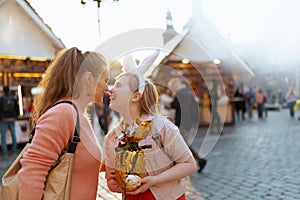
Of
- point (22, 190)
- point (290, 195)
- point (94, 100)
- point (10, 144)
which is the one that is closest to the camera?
point (22, 190)

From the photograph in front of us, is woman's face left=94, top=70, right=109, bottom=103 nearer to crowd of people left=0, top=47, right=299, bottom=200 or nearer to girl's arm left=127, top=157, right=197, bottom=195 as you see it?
crowd of people left=0, top=47, right=299, bottom=200

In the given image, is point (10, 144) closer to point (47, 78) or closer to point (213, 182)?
point (213, 182)

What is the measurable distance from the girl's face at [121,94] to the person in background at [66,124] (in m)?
0.10

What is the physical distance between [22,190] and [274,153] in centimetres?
690

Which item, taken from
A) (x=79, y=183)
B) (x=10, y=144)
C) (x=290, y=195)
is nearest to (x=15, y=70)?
(x=10, y=144)

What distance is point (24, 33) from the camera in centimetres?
1112

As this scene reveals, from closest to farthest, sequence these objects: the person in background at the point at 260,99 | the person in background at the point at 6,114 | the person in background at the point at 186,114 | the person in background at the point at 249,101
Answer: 1. the person in background at the point at 186,114
2. the person in background at the point at 6,114
3. the person in background at the point at 260,99
4. the person in background at the point at 249,101

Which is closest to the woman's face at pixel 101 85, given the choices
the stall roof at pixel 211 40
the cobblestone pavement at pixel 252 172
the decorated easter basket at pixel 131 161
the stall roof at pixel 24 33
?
the decorated easter basket at pixel 131 161

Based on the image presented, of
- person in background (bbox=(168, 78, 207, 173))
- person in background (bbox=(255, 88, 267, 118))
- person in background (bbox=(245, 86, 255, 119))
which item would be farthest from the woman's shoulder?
person in background (bbox=(245, 86, 255, 119))

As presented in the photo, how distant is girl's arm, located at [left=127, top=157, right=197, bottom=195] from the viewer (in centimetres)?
162

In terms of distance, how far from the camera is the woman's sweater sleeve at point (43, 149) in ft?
4.99

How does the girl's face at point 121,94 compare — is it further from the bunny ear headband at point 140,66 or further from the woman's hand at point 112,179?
the woman's hand at point 112,179

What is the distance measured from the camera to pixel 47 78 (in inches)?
70.3

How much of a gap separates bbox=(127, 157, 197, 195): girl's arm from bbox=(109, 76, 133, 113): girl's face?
0.42 metres
